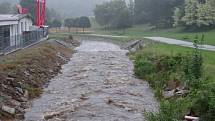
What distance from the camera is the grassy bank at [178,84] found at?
53.7 ft

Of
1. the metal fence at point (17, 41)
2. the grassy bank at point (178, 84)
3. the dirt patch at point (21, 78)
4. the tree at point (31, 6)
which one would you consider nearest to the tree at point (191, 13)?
the metal fence at point (17, 41)

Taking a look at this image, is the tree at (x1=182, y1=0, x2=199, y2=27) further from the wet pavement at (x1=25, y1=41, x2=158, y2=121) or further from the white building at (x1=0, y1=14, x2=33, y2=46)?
the wet pavement at (x1=25, y1=41, x2=158, y2=121)

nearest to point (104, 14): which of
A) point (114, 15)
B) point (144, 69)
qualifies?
point (114, 15)

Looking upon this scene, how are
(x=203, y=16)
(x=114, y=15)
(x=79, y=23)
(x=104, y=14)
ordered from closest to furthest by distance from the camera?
(x=203, y=16), (x=114, y=15), (x=104, y=14), (x=79, y=23)

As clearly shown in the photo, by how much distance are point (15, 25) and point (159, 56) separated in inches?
694

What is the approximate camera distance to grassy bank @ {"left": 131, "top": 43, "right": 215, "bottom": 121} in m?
16.4

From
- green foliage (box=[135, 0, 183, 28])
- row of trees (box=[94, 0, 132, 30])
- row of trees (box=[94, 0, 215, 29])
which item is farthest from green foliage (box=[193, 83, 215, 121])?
row of trees (box=[94, 0, 132, 30])

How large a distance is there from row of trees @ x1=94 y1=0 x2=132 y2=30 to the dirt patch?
7014 cm

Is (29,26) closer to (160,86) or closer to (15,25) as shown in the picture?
(15,25)

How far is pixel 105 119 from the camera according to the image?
19422 millimetres

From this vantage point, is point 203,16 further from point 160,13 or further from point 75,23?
point 75,23

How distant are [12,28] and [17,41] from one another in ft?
8.38

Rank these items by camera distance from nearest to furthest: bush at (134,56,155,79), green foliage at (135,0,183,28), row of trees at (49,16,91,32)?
bush at (134,56,155,79) → green foliage at (135,0,183,28) → row of trees at (49,16,91,32)

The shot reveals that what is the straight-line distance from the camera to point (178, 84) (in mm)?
26062
